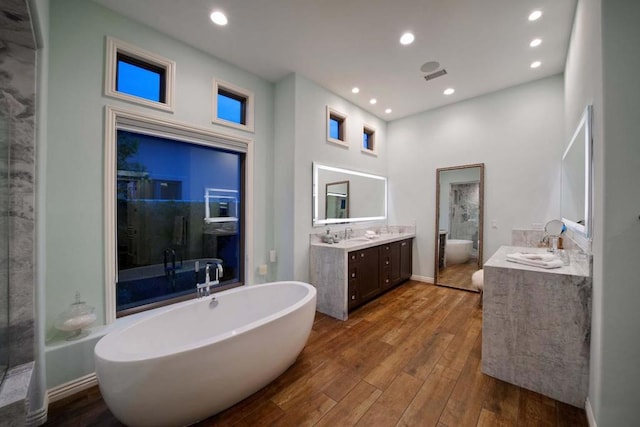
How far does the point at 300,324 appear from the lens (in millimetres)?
1981

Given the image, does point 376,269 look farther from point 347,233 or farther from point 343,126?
point 343,126

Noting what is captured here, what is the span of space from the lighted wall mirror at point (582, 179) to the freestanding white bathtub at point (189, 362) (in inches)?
85.9

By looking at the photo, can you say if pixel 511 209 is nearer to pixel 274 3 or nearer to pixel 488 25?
pixel 488 25

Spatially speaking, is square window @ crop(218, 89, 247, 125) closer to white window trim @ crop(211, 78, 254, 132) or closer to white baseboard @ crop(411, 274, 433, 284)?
white window trim @ crop(211, 78, 254, 132)

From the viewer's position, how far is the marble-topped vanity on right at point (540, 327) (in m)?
1.69

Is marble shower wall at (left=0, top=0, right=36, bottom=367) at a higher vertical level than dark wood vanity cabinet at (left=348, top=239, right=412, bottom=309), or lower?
higher

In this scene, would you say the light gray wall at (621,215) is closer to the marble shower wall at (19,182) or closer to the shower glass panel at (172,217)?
the shower glass panel at (172,217)

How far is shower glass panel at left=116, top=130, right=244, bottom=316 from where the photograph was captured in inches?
92.3

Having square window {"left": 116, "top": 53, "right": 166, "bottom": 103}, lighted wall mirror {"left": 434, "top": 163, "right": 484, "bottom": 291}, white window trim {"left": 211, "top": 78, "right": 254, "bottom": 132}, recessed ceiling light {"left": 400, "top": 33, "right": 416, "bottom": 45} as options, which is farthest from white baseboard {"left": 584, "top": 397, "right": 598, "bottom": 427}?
square window {"left": 116, "top": 53, "right": 166, "bottom": 103}

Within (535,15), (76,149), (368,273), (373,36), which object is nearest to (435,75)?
(535,15)

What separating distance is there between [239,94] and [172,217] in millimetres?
1766

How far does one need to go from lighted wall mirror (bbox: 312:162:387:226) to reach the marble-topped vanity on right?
219cm

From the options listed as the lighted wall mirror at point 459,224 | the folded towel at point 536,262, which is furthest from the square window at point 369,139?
the folded towel at point 536,262

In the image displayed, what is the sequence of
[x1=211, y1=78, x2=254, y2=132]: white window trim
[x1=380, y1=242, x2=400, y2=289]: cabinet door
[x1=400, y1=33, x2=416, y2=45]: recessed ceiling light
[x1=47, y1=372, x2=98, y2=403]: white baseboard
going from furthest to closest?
[x1=380, y1=242, x2=400, y2=289]: cabinet door < [x1=211, y1=78, x2=254, y2=132]: white window trim < [x1=400, y1=33, x2=416, y2=45]: recessed ceiling light < [x1=47, y1=372, x2=98, y2=403]: white baseboard
